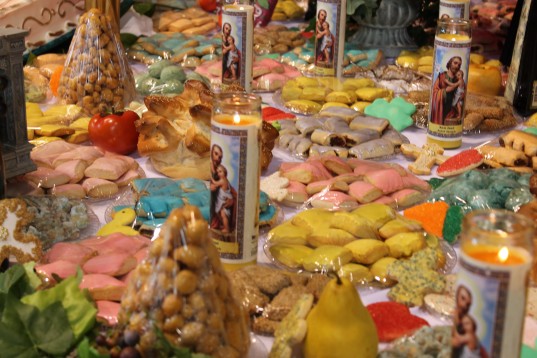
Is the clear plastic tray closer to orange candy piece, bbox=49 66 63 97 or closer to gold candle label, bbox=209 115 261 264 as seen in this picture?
gold candle label, bbox=209 115 261 264

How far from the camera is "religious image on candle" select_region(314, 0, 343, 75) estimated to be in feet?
8.25

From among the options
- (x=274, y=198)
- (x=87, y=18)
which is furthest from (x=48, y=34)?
(x=274, y=198)

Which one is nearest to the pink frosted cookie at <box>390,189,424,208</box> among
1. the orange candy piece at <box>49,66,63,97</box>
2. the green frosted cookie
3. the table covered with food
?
the table covered with food

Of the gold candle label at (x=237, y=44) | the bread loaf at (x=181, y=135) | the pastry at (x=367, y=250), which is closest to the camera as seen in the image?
the pastry at (x=367, y=250)

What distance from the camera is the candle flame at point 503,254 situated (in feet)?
3.13

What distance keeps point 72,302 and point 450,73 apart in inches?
45.9

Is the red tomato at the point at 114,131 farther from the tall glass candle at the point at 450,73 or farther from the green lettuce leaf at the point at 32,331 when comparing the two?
the green lettuce leaf at the point at 32,331

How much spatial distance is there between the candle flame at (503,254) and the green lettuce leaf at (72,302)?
518 millimetres

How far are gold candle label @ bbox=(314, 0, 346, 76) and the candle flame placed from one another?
5.38 feet

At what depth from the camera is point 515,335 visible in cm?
98

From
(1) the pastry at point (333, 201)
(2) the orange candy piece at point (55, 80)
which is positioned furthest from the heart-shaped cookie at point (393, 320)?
(2) the orange candy piece at point (55, 80)

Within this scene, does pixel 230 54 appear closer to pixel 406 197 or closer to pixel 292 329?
pixel 406 197

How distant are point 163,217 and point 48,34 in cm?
140

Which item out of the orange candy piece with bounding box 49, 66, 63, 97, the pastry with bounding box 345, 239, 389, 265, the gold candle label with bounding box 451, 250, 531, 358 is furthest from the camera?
the orange candy piece with bounding box 49, 66, 63, 97
